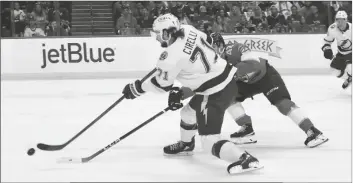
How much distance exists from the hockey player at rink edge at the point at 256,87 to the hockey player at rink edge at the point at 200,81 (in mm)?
355

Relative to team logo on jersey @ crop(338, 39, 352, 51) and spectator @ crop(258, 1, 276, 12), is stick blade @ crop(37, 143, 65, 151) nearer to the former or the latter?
team logo on jersey @ crop(338, 39, 352, 51)

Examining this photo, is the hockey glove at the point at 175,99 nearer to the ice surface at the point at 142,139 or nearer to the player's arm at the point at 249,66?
the ice surface at the point at 142,139

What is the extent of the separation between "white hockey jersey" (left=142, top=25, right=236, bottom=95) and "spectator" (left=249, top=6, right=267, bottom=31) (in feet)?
18.7

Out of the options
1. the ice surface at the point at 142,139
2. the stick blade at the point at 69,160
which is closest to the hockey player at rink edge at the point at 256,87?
the ice surface at the point at 142,139

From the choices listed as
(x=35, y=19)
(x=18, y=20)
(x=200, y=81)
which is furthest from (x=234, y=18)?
(x=200, y=81)

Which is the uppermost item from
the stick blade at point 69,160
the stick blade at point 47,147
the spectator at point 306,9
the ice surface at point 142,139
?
the spectator at point 306,9

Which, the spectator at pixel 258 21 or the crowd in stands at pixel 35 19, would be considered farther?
the spectator at pixel 258 21

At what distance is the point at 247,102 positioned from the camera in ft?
19.5

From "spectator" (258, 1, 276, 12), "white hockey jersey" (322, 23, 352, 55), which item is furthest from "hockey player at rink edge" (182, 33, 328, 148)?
"spectator" (258, 1, 276, 12)

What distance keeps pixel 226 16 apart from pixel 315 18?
146cm

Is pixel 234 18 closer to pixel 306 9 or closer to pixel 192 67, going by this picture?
pixel 306 9

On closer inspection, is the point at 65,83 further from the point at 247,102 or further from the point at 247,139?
the point at 247,139

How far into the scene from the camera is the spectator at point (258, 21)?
343 inches

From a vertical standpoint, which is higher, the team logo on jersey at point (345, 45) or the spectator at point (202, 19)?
the spectator at point (202, 19)
